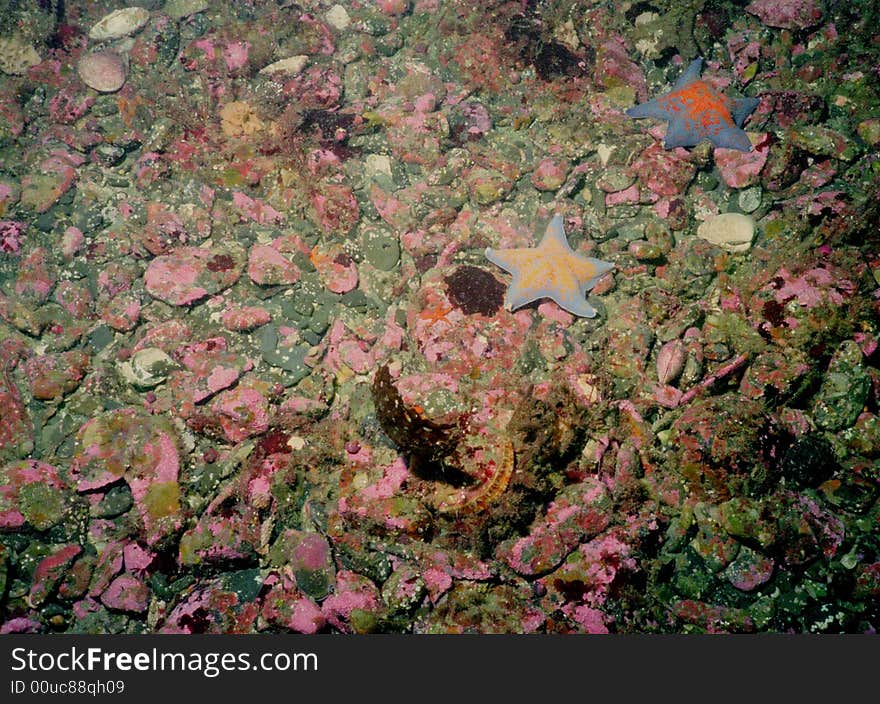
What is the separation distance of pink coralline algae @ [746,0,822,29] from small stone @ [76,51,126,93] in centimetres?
871

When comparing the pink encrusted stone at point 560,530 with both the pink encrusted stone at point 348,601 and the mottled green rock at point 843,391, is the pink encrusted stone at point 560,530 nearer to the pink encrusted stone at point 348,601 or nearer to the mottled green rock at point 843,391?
the pink encrusted stone at point 348,601

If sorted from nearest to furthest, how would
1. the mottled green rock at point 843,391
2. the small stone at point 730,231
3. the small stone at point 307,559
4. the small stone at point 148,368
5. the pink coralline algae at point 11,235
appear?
the small stone at point 307,559 → the mottled green rock at point 843,391 → the small stone at point 148,368 → the small stone at point 730,231 → the pink coralline algae at point 11,235

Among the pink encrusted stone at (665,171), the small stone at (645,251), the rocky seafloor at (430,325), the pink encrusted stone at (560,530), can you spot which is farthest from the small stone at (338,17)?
the pink encrusted stone at (560,530)

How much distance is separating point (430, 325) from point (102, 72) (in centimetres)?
619

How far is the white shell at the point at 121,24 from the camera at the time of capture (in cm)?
725

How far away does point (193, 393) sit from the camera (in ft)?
15.4

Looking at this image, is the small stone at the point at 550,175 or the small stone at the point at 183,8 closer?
the small stone at the point at 550,175

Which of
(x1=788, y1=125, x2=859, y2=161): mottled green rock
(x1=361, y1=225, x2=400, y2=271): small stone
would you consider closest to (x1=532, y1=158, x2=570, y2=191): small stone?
(x1=361, y1=225, x2=400, y2=271): small stone

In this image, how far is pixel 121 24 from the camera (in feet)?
23.8

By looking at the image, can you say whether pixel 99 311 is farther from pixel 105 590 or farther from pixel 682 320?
pixel 682 320

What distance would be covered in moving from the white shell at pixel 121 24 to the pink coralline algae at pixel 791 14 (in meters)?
8.60

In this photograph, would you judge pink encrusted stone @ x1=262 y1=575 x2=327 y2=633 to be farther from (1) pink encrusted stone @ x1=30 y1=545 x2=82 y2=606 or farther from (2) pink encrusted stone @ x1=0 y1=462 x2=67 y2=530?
(2) pink encrusted stone @ x1=0 y1=462 x2=67 y2=530

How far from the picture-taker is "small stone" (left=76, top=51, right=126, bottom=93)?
6910mm

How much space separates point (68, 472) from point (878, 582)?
22.0 feet
